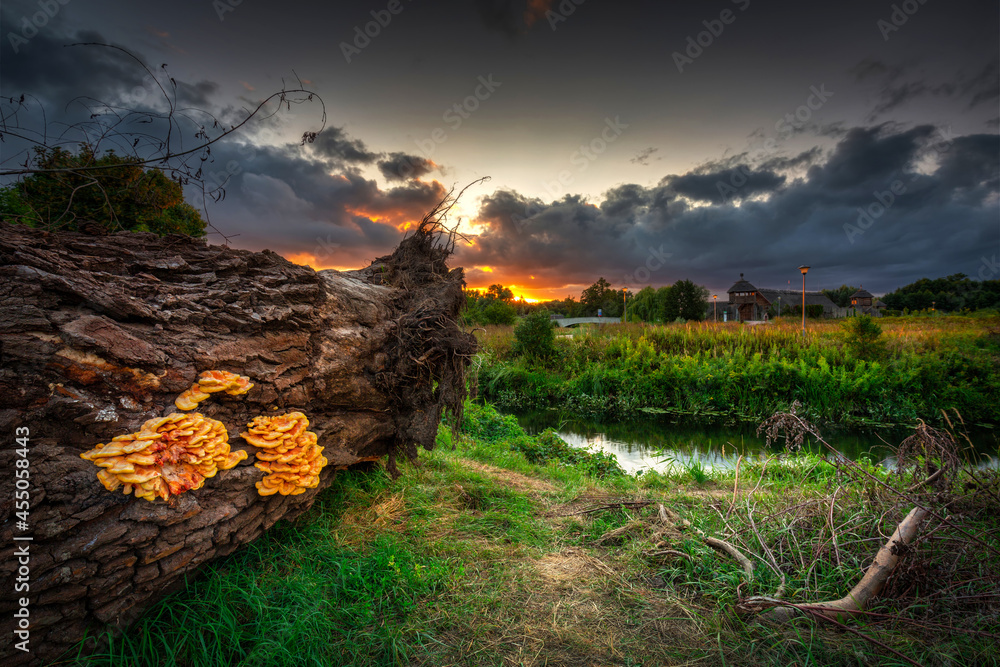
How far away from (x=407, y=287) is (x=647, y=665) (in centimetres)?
333

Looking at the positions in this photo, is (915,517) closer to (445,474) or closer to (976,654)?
(976,654)

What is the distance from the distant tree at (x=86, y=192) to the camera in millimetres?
2541

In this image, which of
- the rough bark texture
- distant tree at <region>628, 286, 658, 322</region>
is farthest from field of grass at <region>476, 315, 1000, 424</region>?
distant tree at <region>628, 286, 658, 322</region>

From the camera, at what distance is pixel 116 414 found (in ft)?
6.10

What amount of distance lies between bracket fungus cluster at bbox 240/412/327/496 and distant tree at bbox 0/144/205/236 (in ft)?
5.13

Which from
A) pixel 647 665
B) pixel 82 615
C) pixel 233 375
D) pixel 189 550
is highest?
pixel 233 375

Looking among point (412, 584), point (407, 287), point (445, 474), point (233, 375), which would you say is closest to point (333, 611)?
point (412, 584)

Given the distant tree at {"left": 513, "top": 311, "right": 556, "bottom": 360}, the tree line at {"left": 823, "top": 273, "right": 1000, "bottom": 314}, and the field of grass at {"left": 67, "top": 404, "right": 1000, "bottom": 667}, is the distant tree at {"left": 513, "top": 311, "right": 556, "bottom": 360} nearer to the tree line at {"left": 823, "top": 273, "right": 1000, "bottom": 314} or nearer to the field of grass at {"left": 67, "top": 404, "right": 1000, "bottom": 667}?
the field of grass at {"left": 67, "top": 404, "right": 1000, "bottom": 667}

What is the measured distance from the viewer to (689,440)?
8.97 m

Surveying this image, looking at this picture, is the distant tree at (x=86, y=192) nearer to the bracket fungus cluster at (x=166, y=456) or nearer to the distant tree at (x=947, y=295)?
the bracket fungus cluster at (x=166, y=456)

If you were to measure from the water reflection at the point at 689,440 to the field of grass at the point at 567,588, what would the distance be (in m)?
4.06

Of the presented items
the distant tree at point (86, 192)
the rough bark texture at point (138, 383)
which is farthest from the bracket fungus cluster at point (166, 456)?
the distant tree at point (86, 192)

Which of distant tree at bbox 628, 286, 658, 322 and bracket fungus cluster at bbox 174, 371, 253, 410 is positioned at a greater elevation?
distant tree at bbox 628, 286, 658, 322

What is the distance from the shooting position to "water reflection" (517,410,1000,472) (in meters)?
7.61
